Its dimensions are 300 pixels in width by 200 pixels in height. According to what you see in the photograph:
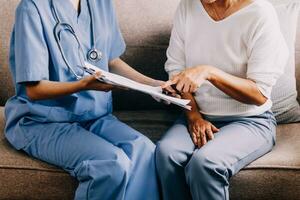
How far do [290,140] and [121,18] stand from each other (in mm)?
771

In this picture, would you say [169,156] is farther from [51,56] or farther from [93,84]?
[51,56]

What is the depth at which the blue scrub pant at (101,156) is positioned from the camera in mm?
1460

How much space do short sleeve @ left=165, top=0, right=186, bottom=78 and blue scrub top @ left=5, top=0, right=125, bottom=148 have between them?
212mm

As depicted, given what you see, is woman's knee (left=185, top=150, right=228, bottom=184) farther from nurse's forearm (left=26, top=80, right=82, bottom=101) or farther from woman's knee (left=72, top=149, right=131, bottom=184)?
nurse's forearm (left=26, top=80, right=82, bottom=101)

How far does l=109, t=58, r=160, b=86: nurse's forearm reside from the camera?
1.76 meters

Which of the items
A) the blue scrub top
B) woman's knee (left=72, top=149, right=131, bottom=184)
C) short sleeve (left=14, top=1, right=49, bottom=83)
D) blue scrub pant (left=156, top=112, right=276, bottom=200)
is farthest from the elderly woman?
short sleeve (left=14, top=1, right=49, bottom=83)

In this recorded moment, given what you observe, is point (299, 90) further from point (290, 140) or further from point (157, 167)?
point (157, 167)

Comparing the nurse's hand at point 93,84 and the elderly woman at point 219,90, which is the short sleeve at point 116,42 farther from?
the nurse's hand at point 93,84

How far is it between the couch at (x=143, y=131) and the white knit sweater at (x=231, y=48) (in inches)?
8.0

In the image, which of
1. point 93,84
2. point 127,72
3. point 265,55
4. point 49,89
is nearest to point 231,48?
point 265,55

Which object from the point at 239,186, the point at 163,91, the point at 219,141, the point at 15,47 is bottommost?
the point at 239,186

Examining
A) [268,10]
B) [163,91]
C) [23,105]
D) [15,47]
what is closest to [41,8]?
[15,47]

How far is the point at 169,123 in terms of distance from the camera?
1.90 metres

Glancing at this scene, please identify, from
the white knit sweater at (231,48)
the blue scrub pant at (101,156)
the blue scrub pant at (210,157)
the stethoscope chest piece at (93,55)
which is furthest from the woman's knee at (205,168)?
the stethoscope chest piece at (93,55)
